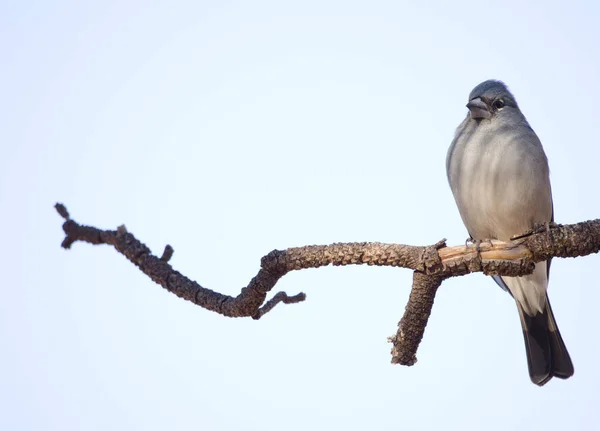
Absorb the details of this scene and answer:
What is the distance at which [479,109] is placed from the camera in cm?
669

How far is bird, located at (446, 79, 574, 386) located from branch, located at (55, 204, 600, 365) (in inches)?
92.4

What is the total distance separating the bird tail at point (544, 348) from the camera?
6.23m

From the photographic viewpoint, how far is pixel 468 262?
380cm

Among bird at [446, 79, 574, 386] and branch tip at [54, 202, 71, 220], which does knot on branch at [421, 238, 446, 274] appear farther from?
bird at [446, 79, 574, 386]

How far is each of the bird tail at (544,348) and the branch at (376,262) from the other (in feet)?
9.05

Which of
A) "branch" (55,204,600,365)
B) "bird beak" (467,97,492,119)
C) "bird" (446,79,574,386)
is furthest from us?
"bird beak" (467,97,492,119)

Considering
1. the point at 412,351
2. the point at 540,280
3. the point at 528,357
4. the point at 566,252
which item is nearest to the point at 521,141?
the point at 540,280

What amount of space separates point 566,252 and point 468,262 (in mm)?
545

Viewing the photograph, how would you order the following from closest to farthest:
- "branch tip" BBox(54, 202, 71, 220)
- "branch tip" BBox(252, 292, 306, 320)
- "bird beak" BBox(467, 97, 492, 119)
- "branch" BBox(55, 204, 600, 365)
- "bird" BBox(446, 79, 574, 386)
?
1. "branch tip" BBox(54, 202, 71, 220)
2. "branch" BBox(55, 204, 600, 365)
3. "branch tip" BBox(252, 292, 306, 320)
4. "bird" BBox(446, 79, 574, 386)
5. "bird beak" BBox(467, 97, 492, 119)

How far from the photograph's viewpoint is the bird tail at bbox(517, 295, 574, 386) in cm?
623

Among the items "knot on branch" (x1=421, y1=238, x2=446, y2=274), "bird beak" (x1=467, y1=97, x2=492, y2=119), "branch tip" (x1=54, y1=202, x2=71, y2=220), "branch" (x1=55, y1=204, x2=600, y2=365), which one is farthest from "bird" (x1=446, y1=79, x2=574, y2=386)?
"branch tip" (x1=54, y1=202, x2=71, y2=220)

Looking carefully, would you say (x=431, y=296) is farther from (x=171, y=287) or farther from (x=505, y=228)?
(x=505, y=228)

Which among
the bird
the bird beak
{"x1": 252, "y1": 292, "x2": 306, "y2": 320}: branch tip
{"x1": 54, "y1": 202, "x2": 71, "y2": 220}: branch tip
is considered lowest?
{"x1": 252, "y1": 292, "x2": 306, "y2": 320}: branch tip

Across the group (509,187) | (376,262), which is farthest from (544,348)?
(376,262)
